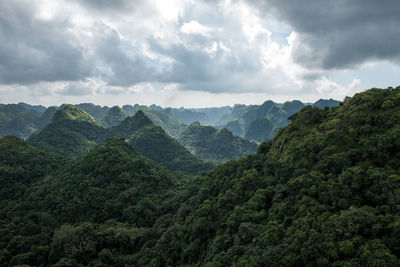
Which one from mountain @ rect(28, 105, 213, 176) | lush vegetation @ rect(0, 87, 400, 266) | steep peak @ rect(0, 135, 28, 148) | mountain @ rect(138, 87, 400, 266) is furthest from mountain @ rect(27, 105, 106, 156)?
mountain @ rect(138, 87, 400, 266)

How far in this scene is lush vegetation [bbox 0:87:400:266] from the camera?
23141mm

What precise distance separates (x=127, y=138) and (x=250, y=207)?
142 metres

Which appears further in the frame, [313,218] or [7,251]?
[7,251]

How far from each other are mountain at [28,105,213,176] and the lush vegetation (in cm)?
6169

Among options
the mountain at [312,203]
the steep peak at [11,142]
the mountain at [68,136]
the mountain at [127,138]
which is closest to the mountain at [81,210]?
the steep peak at [11,142]

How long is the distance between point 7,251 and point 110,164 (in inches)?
1277

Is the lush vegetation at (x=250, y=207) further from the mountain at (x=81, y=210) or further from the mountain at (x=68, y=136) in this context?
the mountain at (x=68, y=136)

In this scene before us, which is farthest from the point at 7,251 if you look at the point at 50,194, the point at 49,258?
the point at 50,194

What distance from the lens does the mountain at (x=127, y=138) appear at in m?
131

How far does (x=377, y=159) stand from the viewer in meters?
30.2

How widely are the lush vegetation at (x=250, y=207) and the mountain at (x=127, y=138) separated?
61.7 meters

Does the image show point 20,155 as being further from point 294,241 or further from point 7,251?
point 294,241

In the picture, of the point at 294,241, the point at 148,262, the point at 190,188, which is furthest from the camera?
the point at 190,188

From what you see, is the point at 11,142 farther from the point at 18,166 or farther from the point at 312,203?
the point at 312,203
